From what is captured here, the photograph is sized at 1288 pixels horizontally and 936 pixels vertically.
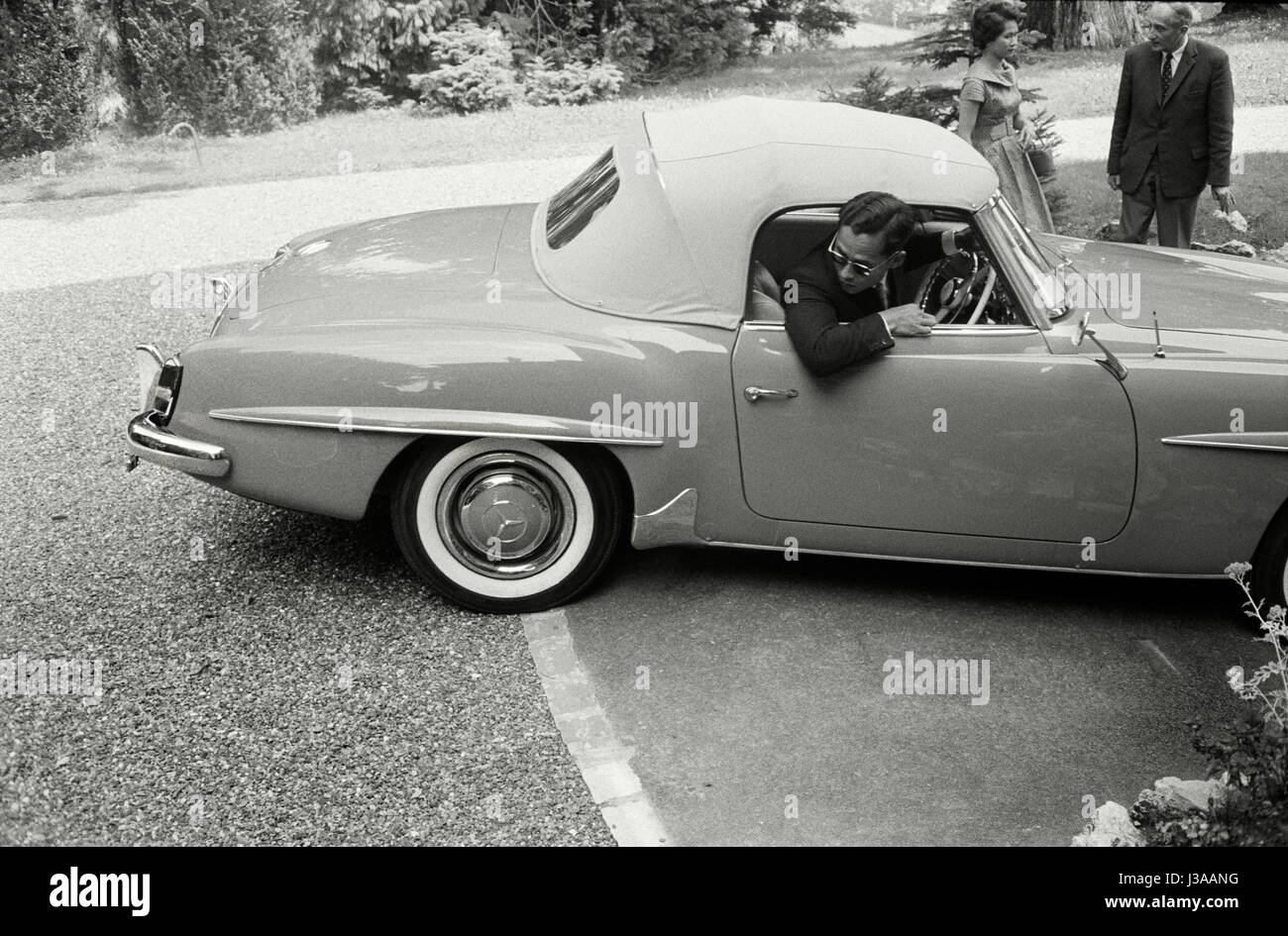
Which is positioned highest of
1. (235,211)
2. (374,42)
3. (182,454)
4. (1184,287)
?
(374,42)

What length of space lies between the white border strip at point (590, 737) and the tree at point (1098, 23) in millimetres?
15370

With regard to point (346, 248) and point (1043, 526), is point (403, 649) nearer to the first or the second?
point (346, 248)

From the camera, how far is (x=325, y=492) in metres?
4.39

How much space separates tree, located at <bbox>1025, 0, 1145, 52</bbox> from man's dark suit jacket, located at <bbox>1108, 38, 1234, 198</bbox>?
11.1 metres

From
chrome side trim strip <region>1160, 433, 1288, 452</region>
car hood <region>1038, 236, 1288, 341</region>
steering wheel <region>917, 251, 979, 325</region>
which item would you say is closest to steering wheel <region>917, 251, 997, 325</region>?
steering wheel <region>917, 251, 979, 325</region>

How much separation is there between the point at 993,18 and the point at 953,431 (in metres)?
3.31

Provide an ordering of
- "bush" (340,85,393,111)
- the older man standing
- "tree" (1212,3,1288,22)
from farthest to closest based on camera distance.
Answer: "tree" (1212,3,1288,22)
"bush" (340,85,393,111)
the older man standing

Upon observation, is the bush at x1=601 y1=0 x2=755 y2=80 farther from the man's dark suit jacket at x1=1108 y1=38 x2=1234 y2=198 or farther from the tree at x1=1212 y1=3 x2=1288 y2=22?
the man's dark suit jacket at x1=1108 y1=38 x2=1234 y2=198

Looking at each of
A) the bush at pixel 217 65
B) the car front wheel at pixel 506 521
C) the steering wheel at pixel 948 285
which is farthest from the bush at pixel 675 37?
the car front wheel at pixel 506 521

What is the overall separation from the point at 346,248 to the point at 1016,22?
3.93 metres

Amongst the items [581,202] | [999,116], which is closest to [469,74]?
[999,116]

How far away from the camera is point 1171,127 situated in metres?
6.98

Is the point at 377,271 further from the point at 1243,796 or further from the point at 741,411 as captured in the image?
the point at 1243,796

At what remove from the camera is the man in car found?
420 cm
